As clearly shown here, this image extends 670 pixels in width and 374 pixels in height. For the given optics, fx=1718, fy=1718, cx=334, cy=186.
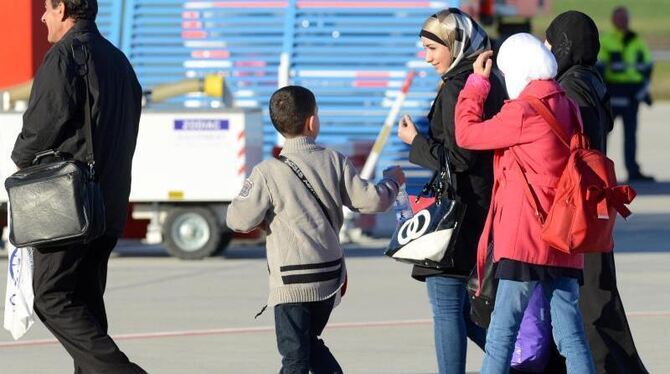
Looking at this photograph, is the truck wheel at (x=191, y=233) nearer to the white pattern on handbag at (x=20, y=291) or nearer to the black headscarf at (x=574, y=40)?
the white pattern on handbag at (x=20, y=291)

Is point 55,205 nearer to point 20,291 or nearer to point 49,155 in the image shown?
point 49,155

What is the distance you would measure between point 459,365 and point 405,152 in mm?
8635

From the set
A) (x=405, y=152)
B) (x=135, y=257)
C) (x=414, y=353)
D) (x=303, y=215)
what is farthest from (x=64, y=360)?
(x=405, y=152)

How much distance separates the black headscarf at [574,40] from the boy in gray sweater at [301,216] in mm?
1107

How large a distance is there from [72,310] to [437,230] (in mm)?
1445

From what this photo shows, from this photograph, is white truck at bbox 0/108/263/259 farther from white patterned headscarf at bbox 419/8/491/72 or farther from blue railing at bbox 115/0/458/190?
white patterned headscarf at bbox 419/8/491/72

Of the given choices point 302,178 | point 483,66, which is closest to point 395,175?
point 302,178

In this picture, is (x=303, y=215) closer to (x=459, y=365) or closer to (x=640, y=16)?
(x=459, y=365)

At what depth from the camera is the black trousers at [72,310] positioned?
6625 mm

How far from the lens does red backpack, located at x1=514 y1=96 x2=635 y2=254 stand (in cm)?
620

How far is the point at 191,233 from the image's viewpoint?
1308 centimetres

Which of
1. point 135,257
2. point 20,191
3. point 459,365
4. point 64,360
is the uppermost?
point 20,191

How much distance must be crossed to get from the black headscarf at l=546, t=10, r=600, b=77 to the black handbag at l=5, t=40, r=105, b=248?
1969mm

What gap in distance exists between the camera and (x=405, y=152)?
15.3m
